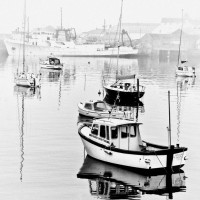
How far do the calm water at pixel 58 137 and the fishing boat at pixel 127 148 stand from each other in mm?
847

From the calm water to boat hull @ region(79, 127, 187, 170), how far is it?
27.4 inches

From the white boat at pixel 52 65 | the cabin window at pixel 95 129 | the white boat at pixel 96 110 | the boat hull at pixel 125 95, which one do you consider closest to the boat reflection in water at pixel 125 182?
the cabin window at pixel 95 129

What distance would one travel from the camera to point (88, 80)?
341 feet

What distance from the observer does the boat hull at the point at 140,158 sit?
33562 millimetres

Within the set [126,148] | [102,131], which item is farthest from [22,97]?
[126,148]

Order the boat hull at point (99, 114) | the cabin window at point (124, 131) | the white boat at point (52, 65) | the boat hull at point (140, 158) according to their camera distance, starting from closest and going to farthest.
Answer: the boat hull at point (140, 158) → the cabin window at point (124, 131) → the boat hull at point (99, 114) → the white boat at point (52, 65)

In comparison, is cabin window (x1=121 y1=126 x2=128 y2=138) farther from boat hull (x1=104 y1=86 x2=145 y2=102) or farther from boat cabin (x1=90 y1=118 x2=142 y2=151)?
boat hull (x1=104 y1=86 x2=145 y2=102)

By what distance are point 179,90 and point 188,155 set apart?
4906 centimetres

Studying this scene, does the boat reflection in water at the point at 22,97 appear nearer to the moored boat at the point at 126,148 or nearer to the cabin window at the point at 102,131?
the moored boat at the point at 126,148

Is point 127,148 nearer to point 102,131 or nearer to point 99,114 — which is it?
point 102,131

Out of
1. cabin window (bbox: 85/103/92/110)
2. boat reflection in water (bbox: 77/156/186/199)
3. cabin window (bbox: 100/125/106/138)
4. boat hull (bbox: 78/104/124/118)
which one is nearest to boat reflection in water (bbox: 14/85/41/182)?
cabin window (bbox: 100/125/106/138)

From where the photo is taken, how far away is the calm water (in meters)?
31.5

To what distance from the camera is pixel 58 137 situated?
4578 centimetres

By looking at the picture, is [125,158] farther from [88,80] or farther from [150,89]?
[88,80]
